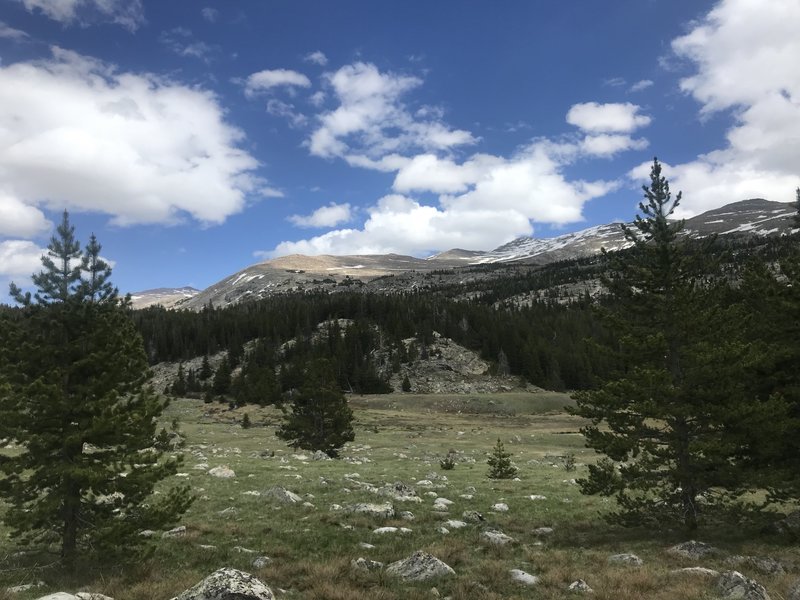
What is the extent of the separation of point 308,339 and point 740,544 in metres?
138

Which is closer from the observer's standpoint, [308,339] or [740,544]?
[740,544]

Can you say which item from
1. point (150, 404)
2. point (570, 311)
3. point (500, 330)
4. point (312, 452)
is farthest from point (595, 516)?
point (570, 311)

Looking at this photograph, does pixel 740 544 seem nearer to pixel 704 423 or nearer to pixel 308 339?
pixel 704 423

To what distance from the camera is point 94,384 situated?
1122 centimetres

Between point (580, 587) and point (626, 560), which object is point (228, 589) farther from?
point (626, 560)

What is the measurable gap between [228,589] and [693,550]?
36.5 feet

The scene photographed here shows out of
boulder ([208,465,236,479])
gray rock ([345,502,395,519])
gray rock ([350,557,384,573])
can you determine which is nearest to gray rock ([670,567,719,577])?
gray rock ([350,557,384,573])

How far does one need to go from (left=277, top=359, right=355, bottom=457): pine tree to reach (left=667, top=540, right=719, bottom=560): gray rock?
92.1 ft

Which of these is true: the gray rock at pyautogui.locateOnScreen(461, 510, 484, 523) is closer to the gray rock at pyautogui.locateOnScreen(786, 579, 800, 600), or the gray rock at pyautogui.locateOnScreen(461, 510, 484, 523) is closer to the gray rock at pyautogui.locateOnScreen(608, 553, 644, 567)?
the gray rock at pyautogui.locateOnScreen(608, 553, 644, 567)

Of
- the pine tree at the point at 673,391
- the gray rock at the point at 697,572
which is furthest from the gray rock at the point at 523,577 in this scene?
the pine tree at the point at 673,391

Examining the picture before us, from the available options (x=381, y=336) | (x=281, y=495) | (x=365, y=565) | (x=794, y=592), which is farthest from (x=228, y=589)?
(x=381, y=336)

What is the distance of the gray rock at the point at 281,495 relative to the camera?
63.2 feet

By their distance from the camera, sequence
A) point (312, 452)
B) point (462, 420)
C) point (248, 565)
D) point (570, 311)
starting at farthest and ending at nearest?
point (570, 311), point (462, 420), point (312, 452), point (248, 565)

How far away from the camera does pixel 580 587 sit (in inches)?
397
